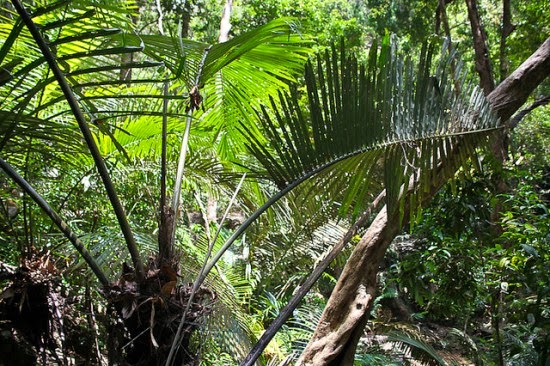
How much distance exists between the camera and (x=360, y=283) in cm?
245

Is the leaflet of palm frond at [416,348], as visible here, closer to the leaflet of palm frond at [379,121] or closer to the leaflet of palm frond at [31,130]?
the leaflet of palm frond at [379,121]

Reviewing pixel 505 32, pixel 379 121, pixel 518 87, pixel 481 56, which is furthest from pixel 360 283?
pixel 505 32

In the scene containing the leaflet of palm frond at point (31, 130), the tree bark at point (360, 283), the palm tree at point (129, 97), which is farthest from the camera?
the tree bark at point (360, 283)

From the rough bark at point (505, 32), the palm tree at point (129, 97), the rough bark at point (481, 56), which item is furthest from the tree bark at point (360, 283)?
the rough bark at point (505, 32)

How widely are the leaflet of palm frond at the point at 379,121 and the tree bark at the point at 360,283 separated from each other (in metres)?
0.33

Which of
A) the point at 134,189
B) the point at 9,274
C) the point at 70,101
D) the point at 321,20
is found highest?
the point at 321,20

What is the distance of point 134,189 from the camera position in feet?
12.8

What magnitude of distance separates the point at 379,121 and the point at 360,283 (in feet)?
2.74

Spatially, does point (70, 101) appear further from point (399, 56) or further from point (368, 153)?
point (399, 56)

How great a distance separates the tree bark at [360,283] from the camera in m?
2.35

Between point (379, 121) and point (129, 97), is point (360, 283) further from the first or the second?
point (129, 97)

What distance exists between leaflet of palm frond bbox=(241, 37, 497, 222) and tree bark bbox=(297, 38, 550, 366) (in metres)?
0.33

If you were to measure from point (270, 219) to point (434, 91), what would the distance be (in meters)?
1.05

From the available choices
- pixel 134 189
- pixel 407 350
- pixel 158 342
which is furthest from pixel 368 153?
pixel 407 350
